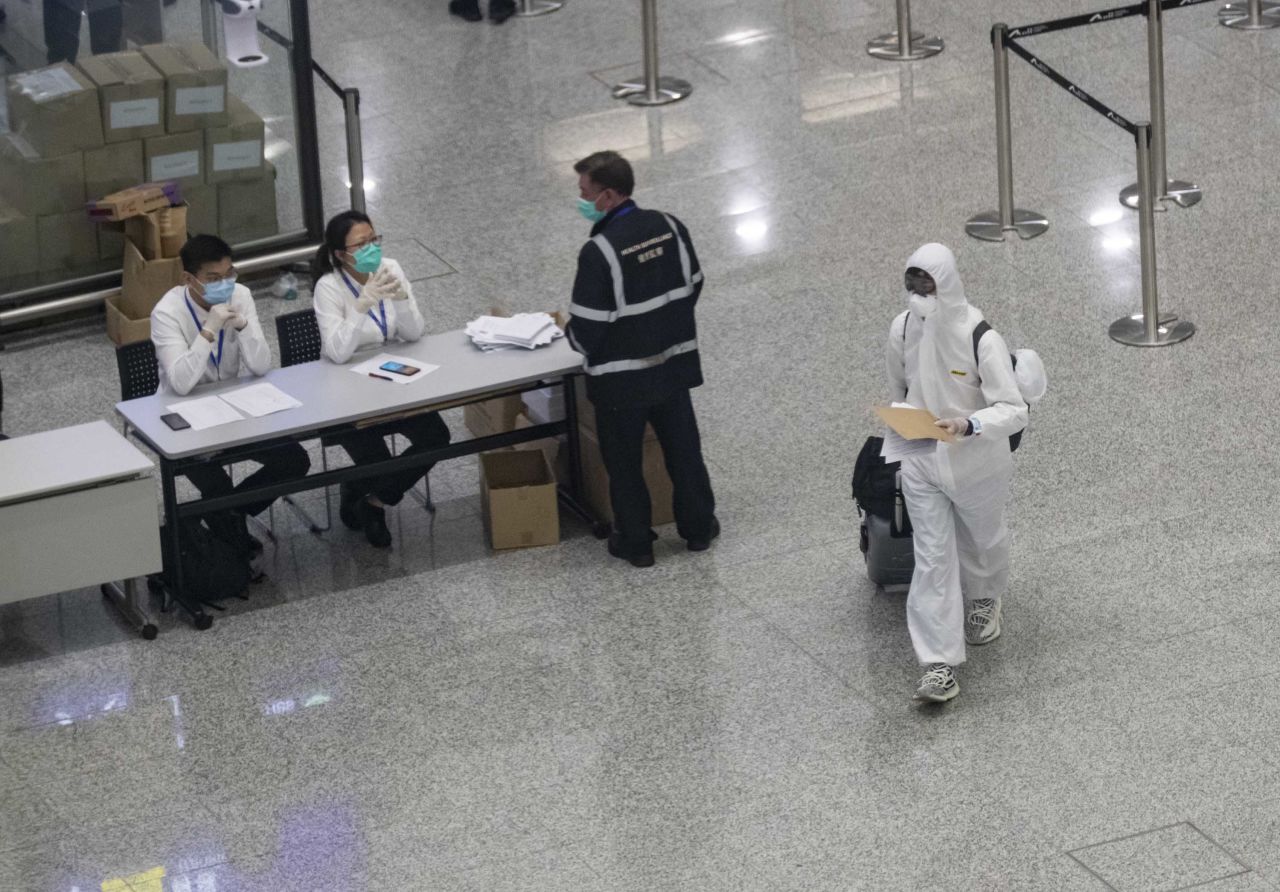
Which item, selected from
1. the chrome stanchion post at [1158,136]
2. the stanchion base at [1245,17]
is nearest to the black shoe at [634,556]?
the chrome stanchion post at [1158,136]

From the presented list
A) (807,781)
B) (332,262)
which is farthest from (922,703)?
(332,262)

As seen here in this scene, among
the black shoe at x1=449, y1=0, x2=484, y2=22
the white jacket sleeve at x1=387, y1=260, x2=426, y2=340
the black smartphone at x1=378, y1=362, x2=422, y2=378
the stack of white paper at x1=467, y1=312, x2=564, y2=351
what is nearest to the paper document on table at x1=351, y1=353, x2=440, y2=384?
the black smartphone at x1=378, y1=362, x2=422, y2=378

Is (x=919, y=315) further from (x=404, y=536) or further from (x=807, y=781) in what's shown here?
(x=404, y=536)

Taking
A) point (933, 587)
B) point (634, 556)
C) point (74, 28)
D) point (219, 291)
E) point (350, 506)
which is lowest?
point (634, 556)

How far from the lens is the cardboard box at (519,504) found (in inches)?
309

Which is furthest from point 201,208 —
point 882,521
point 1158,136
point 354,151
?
point 1158,136

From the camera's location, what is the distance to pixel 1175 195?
411 inches

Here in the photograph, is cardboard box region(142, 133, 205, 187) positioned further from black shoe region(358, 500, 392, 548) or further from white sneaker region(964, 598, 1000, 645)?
white sneaker region(964, 598, 1000, 645)

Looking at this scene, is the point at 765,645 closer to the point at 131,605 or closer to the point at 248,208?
the point at 131,605

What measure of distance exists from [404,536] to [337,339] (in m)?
0.79

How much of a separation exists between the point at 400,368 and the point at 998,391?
238 centimetres

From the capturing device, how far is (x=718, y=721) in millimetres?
6812

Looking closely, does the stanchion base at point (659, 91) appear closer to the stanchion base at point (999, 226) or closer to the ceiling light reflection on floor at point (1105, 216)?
the stanchion base at point (999, 226)

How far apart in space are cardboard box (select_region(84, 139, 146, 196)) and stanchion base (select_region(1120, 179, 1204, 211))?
4734 millimetres
